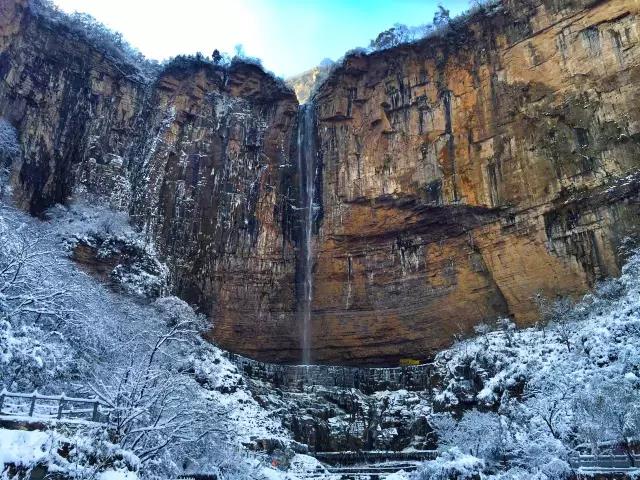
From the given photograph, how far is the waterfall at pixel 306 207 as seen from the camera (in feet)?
116

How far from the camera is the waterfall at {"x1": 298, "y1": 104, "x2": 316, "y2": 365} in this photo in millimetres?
35375

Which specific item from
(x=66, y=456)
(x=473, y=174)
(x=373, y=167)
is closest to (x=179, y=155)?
(x=373, y=167)

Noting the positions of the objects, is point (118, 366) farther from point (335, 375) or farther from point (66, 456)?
point (335, 375)

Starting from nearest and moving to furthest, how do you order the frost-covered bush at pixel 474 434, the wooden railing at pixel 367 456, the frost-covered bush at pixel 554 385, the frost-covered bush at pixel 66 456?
the frost-covered bush at pixel 66 456 < the frost-covered bush at pixel 554 385 < the frost-covered bush at pixel 474 434 < the wooden railing at pixel 367 456

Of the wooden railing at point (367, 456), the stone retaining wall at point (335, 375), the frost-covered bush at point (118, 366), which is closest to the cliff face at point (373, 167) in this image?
the stone retaining wall at point (335, 375)

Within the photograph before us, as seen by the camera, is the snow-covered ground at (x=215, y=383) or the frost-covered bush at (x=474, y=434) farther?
Answer: the frost-covered bush at (x=474, y=434)

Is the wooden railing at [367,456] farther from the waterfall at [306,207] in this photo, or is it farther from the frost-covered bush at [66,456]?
the frost-covered bush at [66,456]

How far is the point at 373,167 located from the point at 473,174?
22.2 feet

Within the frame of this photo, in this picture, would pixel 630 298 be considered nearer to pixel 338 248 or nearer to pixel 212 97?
pixel 338 248

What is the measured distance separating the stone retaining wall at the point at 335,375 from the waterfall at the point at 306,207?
308 cm

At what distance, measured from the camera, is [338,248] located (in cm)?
3584

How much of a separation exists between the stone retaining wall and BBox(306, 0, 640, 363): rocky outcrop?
104 inches

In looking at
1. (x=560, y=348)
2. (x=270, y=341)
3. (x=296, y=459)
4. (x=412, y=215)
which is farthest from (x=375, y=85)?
A: (x=296, y=459)

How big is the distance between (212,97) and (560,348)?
27.4 meters
